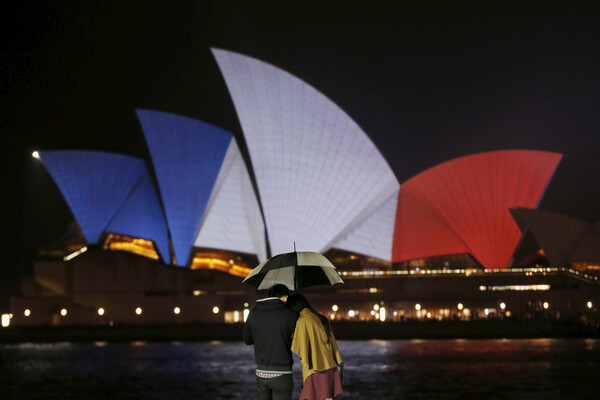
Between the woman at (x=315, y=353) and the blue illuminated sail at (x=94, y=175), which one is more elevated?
the blue illuminated sail at (x=94, y=175)

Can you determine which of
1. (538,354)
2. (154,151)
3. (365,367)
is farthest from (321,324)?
(154,151)

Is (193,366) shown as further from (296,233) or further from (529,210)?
(529,210)

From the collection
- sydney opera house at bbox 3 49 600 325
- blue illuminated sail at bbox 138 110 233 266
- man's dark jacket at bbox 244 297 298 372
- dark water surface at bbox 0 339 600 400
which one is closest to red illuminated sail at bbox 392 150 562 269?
sydney opera house at bbox 3 49 600 325

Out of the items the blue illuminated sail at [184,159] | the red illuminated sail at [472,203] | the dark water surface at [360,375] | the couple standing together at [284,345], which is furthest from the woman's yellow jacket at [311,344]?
the red illuminated sail at [472,203]

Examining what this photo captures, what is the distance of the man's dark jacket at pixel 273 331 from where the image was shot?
6.52 m

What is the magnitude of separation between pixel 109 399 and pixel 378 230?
3161 cm

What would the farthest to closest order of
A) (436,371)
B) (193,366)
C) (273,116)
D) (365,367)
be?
1. (273,116)
2. (193,366)
3. (365,367)
4. (436,371)

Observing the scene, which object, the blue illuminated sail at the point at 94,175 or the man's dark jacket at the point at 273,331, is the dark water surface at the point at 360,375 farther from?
the blue illuminated sail at the point at 94,175

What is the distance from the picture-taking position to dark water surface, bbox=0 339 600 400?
563 inches

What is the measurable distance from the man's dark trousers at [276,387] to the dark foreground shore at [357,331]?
3349 centimetres

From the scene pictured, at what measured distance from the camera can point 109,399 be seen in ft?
47.1

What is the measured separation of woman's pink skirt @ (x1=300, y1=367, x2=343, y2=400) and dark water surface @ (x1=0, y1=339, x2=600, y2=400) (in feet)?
23.0

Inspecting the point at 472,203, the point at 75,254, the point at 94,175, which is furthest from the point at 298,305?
the point at 75,254

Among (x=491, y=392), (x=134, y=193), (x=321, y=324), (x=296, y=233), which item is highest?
(x=134, y=193)
